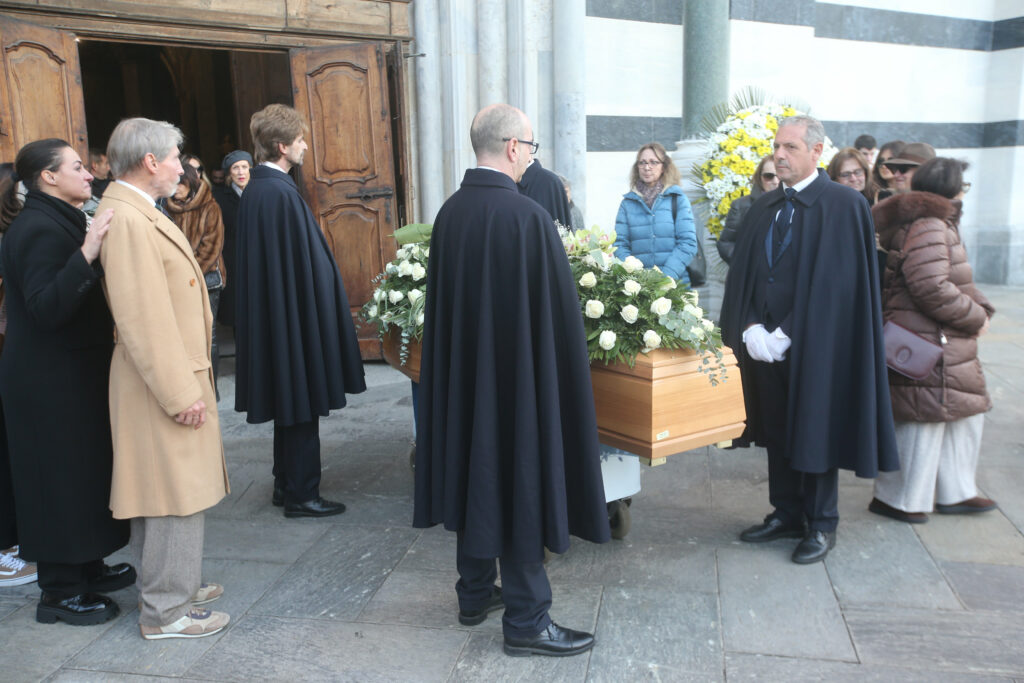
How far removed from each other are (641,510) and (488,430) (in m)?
1.83

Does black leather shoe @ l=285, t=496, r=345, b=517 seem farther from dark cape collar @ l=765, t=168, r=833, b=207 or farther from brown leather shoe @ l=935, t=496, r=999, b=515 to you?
brown leather shoe @ l=935, t=496, r=999, b=515

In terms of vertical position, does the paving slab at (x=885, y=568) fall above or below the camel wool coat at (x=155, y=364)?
below

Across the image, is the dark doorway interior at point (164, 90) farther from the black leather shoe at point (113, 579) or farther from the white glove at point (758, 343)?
the white glove at point (758, 343)

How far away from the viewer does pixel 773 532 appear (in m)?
3.85

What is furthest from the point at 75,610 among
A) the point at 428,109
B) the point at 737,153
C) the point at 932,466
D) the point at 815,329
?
the point at 737,153

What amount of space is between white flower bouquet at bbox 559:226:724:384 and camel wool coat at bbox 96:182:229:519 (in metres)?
1.43

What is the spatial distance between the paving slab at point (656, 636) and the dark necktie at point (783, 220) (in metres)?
1.54

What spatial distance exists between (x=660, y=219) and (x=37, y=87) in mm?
4370

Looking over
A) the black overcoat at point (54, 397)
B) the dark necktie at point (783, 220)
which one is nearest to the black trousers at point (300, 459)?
the black overcoat at point (54, 397)

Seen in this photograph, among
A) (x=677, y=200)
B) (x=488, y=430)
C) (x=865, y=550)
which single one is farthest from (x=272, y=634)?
(x=677, y=200)

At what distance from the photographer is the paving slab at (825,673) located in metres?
2.75

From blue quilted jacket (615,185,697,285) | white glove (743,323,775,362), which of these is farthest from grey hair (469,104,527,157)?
blue quilted jacket (615,185,697,285)

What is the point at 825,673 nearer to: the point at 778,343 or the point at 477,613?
the point at 477,613

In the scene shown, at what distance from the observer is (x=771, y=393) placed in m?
3.71
